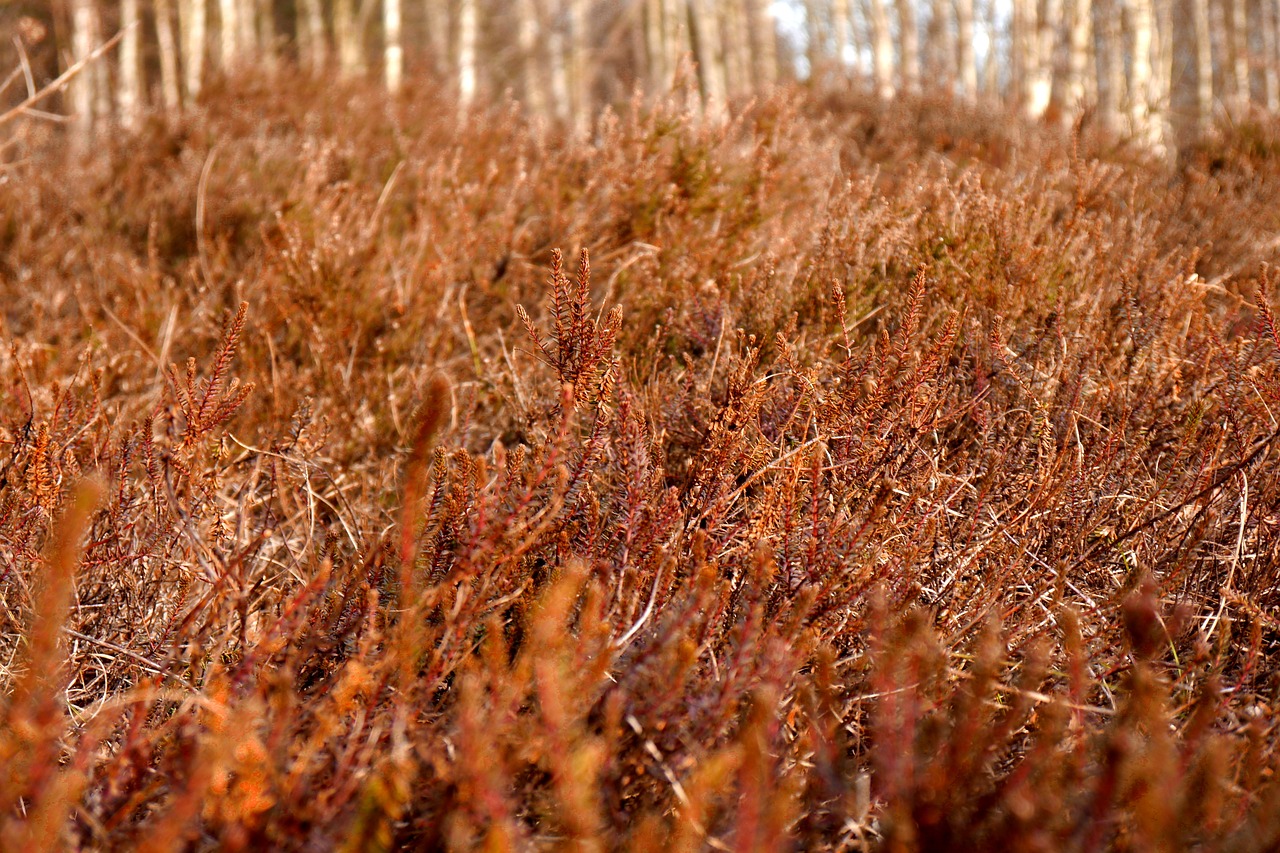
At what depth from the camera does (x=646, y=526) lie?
1594 mm

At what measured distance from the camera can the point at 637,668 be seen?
1.27m

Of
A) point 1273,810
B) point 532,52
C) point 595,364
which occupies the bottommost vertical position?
point 1273,810

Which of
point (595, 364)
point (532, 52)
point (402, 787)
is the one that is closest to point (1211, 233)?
point (595, 364)

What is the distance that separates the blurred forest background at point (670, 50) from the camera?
702cm

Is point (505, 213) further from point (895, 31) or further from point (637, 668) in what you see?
point (895, 31)

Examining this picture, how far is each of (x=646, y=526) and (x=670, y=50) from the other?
16.2 metres

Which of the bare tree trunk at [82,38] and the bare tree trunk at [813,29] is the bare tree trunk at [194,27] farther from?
the bare tree trunk at [813,29]

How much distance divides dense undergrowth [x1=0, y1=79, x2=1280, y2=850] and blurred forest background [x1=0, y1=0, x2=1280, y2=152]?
8.67 ft

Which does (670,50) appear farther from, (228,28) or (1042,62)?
(1042,62)

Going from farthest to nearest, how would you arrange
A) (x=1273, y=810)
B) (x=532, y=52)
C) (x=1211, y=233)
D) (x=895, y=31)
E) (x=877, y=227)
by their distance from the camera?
(x=895, y=31)
(x=532, y=52)
(x=1211, y=233)
(x=877, y=227)
(x=1273, y=810)

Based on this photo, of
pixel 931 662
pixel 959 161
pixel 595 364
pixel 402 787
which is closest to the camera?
pixel 402 787

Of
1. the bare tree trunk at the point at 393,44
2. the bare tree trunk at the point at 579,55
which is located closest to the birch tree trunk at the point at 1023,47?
the bare tree trunk at the point at 393,44

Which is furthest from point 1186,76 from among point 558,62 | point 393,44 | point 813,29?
point 393,44

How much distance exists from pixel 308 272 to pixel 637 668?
2.09 meters
